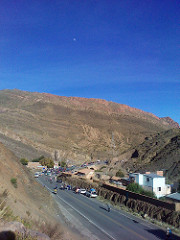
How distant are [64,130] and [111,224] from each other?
107451mm

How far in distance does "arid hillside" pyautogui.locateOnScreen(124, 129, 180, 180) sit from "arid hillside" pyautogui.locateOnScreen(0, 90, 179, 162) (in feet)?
87.0

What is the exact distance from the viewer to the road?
1786cm

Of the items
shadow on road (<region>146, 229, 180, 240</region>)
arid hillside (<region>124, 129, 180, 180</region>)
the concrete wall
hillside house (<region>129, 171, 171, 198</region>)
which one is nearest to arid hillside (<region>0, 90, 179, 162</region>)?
arid hillside (<region>124, 129, 180, 180</region>)

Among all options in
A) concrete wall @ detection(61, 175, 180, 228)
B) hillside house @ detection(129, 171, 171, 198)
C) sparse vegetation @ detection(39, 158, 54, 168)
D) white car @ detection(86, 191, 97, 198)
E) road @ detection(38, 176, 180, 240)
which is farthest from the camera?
sparse vegetation @ detection(39, 158, 54, 168)

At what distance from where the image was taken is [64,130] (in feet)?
417

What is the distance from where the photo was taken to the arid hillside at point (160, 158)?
51794 mm

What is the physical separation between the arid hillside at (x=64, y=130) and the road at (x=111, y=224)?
48.8 meters

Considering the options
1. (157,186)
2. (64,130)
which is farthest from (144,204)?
(64,130)

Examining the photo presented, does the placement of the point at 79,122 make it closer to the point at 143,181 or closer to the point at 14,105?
the point at 14,105

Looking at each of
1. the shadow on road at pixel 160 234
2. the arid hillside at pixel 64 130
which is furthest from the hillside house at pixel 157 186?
the arid hillside at pixel 64 130

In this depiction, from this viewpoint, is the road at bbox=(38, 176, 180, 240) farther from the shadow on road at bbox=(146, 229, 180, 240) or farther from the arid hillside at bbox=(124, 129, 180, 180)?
the arid hillside at bbox=(124, 129, 180, 180)

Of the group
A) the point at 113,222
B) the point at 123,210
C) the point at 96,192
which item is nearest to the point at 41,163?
the point at 96,192

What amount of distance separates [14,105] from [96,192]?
11758cm

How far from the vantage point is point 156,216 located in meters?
24.1
